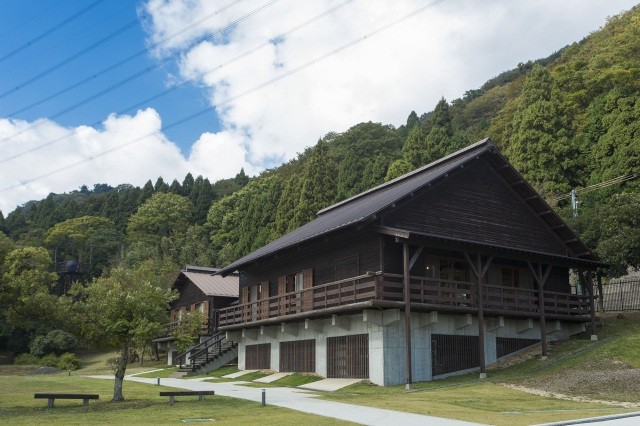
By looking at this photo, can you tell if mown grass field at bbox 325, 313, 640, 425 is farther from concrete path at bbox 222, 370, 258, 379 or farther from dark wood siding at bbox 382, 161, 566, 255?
concrete path at bbox 222, 370, 258, 379

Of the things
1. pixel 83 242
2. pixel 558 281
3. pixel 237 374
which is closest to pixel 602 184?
pixel 558 281

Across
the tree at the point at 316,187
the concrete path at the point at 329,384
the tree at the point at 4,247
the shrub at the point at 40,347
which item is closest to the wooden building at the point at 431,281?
the concrete path at the point at 329,384

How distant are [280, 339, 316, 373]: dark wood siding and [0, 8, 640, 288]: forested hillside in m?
16.7

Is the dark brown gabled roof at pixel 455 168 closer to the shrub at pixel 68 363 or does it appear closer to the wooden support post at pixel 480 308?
the wooden support post at pixel 480 308

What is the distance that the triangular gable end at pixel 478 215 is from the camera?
98.5 ft

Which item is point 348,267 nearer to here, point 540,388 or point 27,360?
point 540,388

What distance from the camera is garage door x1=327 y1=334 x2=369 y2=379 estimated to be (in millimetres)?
28531

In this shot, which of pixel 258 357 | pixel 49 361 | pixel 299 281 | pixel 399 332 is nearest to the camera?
pixel 399 332

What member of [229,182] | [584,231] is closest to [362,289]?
[584,231]

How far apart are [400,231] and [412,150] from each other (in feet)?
134

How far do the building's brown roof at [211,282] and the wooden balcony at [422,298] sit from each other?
1346cm

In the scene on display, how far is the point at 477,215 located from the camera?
32.2m

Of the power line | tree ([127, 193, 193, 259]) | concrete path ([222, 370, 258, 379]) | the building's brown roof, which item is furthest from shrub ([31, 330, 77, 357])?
the power line

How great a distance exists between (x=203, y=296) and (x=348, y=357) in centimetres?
2256
